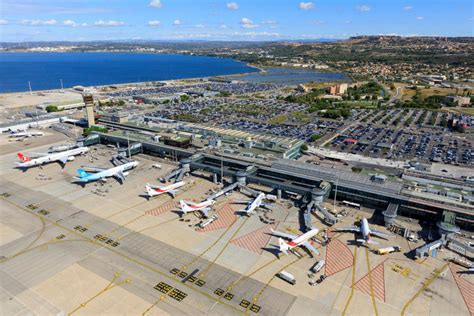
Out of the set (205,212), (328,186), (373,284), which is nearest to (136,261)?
(205,212)

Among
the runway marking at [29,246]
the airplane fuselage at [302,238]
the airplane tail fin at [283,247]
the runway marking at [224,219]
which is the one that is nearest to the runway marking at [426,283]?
the airplane fuselage at [302,238]

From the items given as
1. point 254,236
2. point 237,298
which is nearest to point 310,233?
point 254,236

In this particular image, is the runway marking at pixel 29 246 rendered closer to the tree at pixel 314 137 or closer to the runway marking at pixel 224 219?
the runway marking at pixel 224 219

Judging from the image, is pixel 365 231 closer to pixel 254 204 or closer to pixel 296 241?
pixel 296 241

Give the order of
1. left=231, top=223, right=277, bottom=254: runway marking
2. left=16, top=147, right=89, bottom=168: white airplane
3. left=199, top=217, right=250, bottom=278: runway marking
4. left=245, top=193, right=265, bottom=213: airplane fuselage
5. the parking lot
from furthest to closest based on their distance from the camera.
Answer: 1. the parking lot
2. left=16, top=147, right=89, bottom=168: white airplane
3. left=245, top=193, right=265, bottom=213: airplane fuselage
4. left=231, top=223, right=277, bottom=254: runway marking
5. left=199, top=217, right=250, bottom=278: runway marking

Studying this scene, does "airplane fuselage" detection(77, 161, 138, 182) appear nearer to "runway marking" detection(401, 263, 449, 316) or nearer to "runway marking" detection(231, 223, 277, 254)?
"runway marking" detection(231, 223, 277, 254)

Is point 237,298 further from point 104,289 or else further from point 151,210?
point 151,210

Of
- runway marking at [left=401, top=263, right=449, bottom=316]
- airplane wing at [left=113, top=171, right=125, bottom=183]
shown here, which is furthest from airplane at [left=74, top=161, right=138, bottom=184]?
runway marking at [left=401, top=263, right=449, bottom=316]
